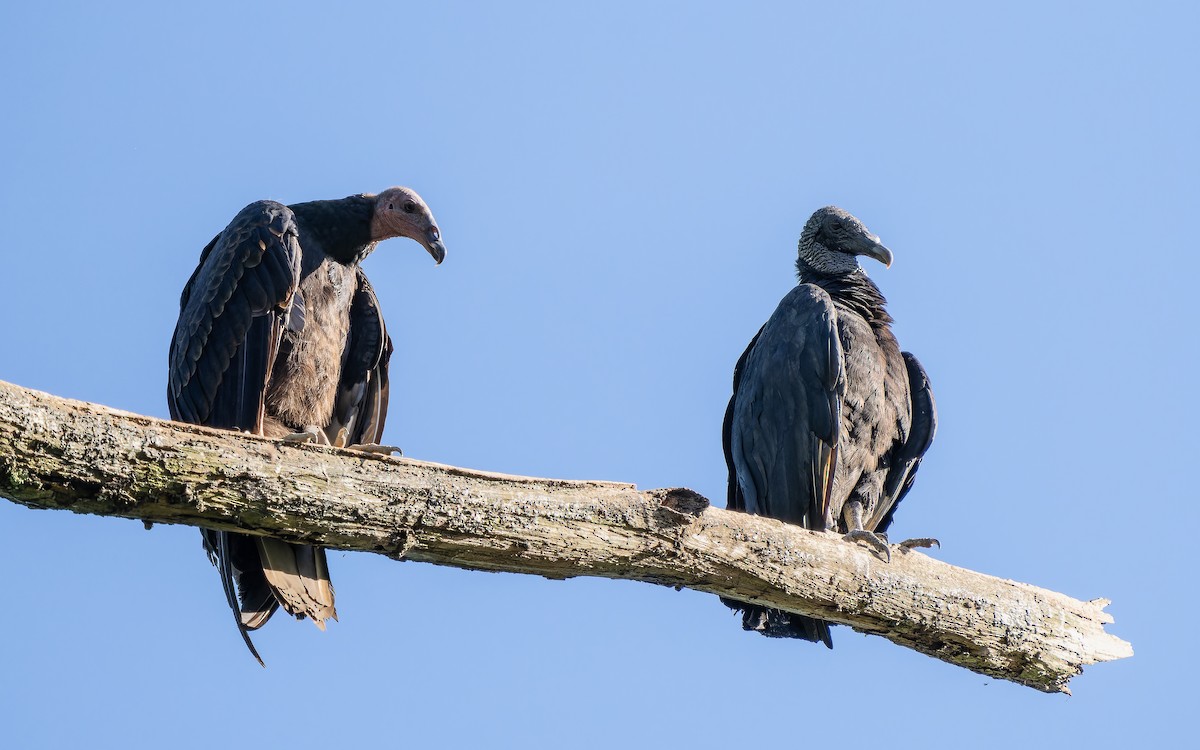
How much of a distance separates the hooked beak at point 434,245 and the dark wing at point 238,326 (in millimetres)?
775

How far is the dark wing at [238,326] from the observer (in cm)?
549

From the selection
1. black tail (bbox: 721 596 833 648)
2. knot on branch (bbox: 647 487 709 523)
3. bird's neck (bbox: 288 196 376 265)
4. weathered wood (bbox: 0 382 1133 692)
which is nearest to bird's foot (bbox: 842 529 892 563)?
weathered wood (bbox: 0 382 1133 692)

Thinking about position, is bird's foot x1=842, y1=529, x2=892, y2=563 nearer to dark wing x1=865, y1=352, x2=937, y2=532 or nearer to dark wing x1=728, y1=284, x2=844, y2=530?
dark wing x1=728, y1=284, x2=844, y2=530

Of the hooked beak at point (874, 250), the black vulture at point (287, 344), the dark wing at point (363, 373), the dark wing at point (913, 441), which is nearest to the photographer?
the black vulture at point (287, 344)

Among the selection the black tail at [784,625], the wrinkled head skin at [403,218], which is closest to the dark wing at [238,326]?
the wrinkled head skin at [403,218]

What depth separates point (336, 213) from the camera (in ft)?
20.0

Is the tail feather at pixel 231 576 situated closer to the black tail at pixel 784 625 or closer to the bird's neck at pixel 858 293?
the black tail at pixel 784 625

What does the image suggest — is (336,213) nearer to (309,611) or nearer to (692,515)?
(309,611)

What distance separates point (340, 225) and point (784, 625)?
285cm

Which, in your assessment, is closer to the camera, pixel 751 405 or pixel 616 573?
pixel 616 573

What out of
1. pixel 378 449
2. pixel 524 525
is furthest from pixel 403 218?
pixel 524 525

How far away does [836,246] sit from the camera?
7340 millimetres

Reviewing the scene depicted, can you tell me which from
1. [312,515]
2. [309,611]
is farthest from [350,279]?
[312,515]

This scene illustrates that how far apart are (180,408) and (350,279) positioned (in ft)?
3.37
